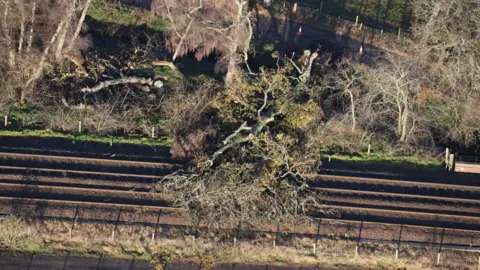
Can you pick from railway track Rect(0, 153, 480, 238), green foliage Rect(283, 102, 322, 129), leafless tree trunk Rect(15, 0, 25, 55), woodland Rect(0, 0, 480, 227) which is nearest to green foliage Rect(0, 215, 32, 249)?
railway track Rect(0, 153, 480, 238)

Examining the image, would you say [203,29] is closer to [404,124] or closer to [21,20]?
[21,20]

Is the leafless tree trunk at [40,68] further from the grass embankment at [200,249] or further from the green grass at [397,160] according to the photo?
the green grass at [397,160]

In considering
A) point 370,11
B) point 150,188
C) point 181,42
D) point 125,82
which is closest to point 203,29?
point 181,42

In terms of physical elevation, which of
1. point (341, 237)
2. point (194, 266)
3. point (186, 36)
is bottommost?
point (194, 266)

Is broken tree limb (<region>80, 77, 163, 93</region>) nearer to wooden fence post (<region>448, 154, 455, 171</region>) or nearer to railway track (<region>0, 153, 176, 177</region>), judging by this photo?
railway track (<region>0, 153, 176, 177</region>)

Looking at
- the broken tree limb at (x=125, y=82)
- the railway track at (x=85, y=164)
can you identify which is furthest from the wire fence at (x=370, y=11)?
the railway track at (x=85, y=164)

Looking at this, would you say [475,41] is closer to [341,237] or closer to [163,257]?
[341,237]

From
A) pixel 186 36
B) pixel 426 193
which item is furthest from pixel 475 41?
pixel 186 36
